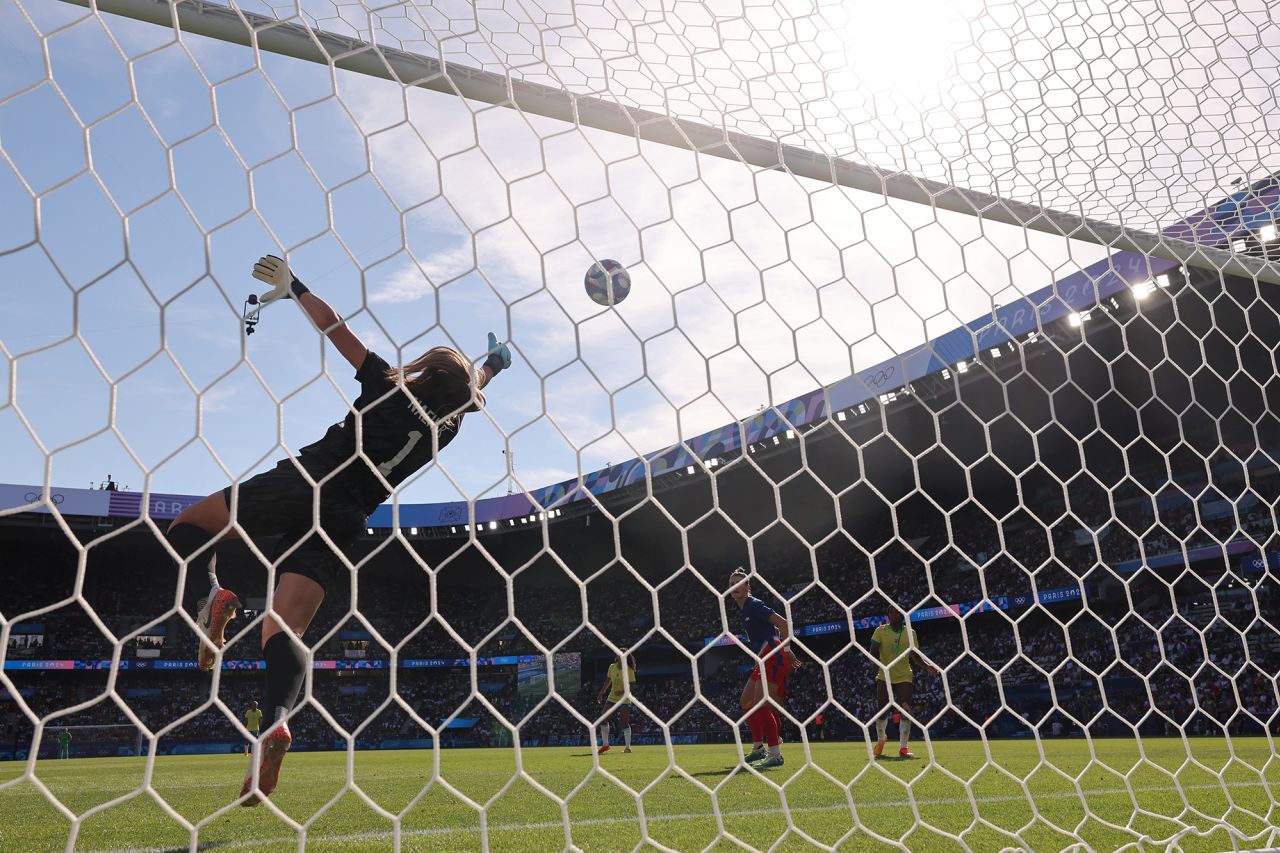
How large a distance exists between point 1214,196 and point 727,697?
23.4m

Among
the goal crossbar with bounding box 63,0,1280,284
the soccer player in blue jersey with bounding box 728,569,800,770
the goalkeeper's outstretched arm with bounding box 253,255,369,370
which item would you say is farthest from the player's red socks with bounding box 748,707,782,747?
the goalkeeper's outstretched arm with bounding box 253,255,369,370

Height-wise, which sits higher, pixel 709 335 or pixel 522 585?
pixel 709 335

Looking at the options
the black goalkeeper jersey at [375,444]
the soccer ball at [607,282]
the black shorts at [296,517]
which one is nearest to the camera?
the black shorts at [296,517]

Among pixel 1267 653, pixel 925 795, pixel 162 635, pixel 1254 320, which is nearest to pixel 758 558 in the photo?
pixel 1267 653

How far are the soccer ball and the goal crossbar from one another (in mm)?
434

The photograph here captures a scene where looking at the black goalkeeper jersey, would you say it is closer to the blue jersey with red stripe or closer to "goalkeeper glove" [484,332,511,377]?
"goalkeeper glove" [484,332,511,377]

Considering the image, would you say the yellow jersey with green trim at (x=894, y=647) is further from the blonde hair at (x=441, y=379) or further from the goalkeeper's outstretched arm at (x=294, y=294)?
the goalkeeper's outstretched arm at (x=294, y=294)

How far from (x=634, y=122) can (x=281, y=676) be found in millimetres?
1923

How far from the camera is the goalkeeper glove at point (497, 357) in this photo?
104 inches

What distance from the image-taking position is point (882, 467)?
2316 cm

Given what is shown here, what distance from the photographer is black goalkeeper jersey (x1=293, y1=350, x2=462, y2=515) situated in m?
2.55

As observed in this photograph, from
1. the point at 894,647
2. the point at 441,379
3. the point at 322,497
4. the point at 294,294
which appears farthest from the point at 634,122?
the point at 894,647

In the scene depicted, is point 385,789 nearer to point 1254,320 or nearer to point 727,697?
point 1254,320

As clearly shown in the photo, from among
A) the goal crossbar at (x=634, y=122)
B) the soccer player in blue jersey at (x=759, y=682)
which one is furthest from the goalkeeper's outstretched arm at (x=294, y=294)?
the soccer player in blue jersey at (x=759, y=682)
